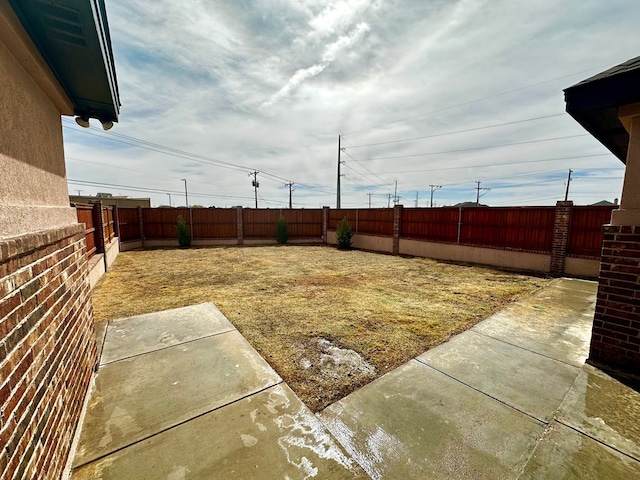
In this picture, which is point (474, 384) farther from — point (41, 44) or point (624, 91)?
point (41, 44)

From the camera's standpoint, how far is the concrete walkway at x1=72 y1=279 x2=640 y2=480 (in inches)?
71.8

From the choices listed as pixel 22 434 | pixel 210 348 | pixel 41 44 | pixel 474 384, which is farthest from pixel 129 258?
pixel 474 384

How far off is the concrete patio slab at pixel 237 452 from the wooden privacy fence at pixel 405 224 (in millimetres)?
9406

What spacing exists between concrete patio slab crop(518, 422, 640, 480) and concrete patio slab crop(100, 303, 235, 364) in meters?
3.53

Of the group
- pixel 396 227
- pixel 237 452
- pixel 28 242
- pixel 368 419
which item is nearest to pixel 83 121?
pixel 28 242

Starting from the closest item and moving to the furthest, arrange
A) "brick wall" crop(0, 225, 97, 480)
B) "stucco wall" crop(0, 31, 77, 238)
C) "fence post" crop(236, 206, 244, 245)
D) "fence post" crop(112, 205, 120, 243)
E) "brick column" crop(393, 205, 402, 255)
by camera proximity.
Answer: "brick wall" crop(0, 225, 97, 480) < "stucco wall" crop(0, 31, 77, 238) < "fence post" crop(112, 205, 120, 243) < "brick column" crop(393, 205, 402, 255) < "fence post" crop(236, 206, 244, 245)

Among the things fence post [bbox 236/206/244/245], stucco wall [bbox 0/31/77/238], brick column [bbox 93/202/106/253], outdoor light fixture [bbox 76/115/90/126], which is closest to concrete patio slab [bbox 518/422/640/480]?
stucco wall [bbox 0/31/77/238]

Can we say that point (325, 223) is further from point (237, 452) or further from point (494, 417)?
point (237, 452)

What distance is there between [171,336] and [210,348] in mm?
727

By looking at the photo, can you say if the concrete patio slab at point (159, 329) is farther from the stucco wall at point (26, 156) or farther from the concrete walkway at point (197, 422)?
the stucco wall at point (26, 156)

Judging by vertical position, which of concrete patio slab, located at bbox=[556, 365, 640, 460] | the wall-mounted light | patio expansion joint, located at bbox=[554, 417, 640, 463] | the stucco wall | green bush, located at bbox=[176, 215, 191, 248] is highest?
the wall-mounted light

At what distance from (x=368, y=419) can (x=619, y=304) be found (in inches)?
121

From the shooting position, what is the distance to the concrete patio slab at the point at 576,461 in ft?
5.85

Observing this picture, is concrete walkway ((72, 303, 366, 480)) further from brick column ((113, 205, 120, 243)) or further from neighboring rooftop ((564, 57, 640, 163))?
brick column ((113, 205, 120, 243))
